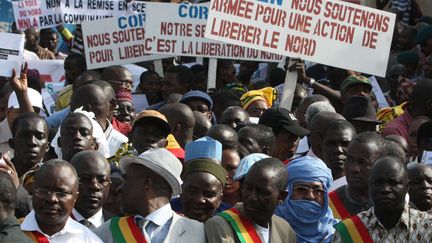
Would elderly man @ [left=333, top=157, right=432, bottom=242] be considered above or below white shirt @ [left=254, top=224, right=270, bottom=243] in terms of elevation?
above

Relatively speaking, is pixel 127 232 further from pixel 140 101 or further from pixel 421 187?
pixel 140 101

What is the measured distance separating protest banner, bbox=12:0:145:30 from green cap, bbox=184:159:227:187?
7.30 metres

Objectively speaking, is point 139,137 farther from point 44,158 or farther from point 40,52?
point 40,52

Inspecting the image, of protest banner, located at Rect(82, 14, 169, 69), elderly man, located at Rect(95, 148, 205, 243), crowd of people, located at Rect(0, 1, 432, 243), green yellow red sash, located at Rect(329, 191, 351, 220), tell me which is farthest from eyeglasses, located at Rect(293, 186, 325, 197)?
protest banner, located at Rect(82, 14, 169, 69)

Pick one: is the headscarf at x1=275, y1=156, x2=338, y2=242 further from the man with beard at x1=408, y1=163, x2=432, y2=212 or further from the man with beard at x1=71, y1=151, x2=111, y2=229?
the man with beard at x1=71, y1=151, x2=111, y2=229

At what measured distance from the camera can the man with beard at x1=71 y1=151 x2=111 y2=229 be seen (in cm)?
784

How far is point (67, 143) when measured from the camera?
9.23 metres

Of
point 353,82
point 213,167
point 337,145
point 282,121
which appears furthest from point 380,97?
point 213,167

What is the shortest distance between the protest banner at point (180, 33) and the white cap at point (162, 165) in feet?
18.6

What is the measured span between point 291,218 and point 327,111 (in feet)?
7.91

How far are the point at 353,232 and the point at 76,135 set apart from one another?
8.35 ft

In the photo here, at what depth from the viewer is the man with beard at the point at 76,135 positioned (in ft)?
30.2

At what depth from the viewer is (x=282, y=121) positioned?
10023 mm

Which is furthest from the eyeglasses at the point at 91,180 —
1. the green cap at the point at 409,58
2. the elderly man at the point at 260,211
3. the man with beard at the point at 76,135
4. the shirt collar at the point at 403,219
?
the green cap at the point at 409,58
